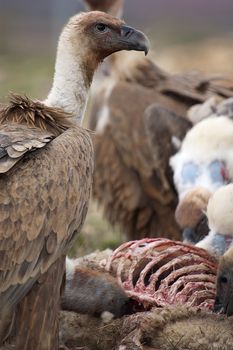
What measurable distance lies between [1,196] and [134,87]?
3.80 metres

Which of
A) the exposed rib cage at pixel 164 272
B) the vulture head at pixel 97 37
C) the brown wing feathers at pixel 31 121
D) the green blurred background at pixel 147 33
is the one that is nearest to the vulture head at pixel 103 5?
the vulture head at pixel 97 37

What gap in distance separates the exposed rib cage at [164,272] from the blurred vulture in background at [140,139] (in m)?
2.20

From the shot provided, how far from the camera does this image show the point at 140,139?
25.1 feet

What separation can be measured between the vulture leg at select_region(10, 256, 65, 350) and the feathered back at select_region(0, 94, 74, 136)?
2.05 feet

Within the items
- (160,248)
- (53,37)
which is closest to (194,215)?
(160,248)

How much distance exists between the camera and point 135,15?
786 inches

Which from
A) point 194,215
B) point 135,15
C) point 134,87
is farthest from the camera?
point 135,15

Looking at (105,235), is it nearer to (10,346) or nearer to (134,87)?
(134,87)

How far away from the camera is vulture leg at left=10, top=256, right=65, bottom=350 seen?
14.0 ft

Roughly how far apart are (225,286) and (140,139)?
2930 millimetres

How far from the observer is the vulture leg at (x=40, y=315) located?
4.28 meters

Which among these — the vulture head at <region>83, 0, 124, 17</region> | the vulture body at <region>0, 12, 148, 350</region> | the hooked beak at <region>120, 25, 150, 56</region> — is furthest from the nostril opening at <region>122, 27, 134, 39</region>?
the vulture head at <region>83, 0, 124, 17</region>

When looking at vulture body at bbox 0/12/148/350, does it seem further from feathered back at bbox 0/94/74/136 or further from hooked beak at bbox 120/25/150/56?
hooked beak at bbox 120/25/150/56

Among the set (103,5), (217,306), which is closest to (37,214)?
(217,306)
